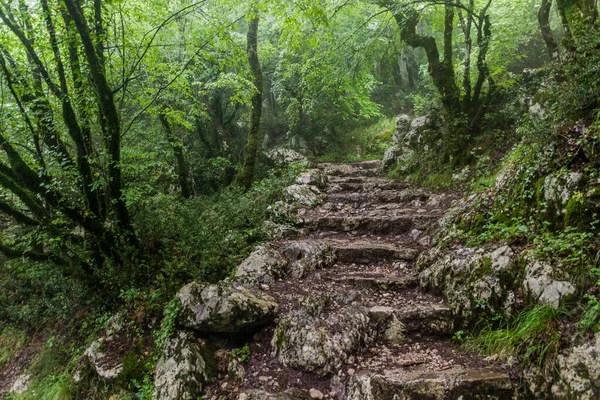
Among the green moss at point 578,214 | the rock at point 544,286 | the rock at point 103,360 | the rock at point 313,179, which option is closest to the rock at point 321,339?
the rock at point 544,286

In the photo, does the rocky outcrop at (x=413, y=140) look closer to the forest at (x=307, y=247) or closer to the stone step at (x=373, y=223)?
the forest at (x=307, y=247)

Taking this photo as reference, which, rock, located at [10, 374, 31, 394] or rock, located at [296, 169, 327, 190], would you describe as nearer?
rock, located at [10, 374, 31, 394]

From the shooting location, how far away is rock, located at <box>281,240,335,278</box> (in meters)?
5.39

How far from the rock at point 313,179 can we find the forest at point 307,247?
13 centimetres

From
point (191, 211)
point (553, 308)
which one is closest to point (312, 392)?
point (553, 308)

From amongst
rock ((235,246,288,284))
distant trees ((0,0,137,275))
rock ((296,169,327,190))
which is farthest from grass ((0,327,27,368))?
rock ((296,169,327,190))

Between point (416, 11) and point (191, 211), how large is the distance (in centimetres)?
730

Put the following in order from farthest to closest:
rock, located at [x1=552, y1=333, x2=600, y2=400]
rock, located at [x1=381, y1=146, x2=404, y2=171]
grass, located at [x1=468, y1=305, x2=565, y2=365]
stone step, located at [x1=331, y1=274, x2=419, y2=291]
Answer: rock, located at [x1=381, y1=146, x2=404, y2=171]
stone step, located at [x1=331, y1=274, x2=419, y2=291]
grass, located at [x1=468, y1=305, x2=565, y2=365]
rock, located at [x1=552, y1=333, x2=600, y2=400]

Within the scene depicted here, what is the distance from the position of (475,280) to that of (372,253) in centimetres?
197

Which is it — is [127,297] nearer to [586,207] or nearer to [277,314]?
[277,314]

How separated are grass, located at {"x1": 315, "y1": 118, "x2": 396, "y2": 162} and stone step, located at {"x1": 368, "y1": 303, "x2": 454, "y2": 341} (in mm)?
10474

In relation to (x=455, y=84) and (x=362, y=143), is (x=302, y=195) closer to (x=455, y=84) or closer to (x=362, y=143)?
(x=455, y=84)

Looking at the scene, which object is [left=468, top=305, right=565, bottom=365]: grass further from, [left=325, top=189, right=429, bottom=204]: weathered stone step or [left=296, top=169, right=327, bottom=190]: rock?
[left=296, top=169, right=327, bottom=190]: rock

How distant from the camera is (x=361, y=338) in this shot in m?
3.81
